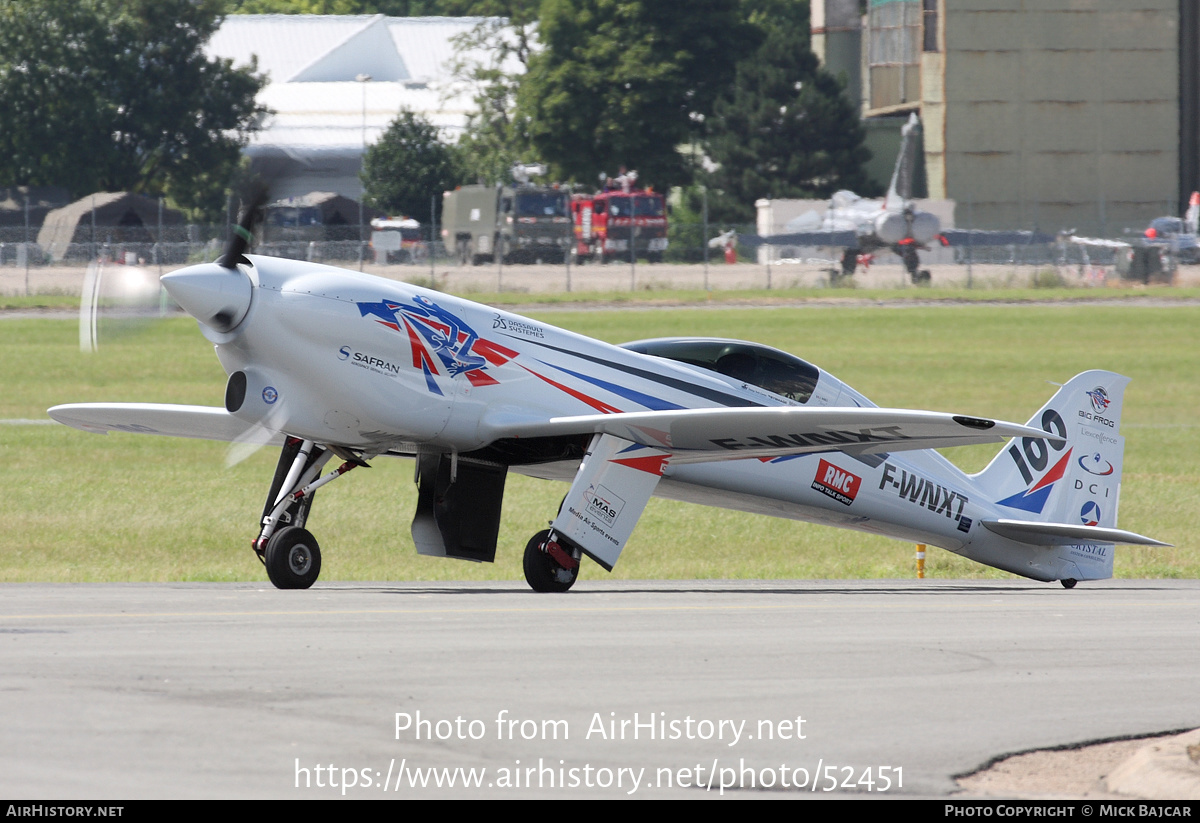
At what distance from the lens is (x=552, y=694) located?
8.12 m

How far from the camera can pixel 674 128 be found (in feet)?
300

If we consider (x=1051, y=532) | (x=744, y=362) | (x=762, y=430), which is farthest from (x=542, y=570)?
(x=1051, y=532)

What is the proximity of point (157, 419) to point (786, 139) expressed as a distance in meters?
72.6

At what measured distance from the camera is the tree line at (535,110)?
84.8m

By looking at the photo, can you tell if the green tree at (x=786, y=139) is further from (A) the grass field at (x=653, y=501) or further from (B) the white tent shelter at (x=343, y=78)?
(A) the grass field at (x=653, y=501)

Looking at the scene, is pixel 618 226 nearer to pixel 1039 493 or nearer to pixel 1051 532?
pixel 1039 493

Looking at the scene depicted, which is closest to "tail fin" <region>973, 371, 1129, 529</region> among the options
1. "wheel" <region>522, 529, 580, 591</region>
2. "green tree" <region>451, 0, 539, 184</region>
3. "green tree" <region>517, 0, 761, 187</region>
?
"wheel" <region>522, 529, 580, 591</region>

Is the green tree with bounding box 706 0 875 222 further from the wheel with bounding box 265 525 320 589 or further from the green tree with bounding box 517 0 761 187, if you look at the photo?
the wheel with bounding box 265 525 320 589

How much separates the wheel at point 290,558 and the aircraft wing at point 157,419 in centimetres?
115

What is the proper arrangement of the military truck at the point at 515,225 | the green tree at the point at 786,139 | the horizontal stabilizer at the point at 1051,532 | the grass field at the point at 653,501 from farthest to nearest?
1. the green tree at the point at 786,139
2. the military truck at the point at 515,225
3. the grass field at the point at 653,501
4. the horizontal stabilizer at the point at 1051,532

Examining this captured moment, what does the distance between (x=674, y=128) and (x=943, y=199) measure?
16.8 metres

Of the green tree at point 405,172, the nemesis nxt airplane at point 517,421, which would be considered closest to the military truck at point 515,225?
the green tree at point 405,172

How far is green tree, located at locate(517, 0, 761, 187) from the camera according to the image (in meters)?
90.9

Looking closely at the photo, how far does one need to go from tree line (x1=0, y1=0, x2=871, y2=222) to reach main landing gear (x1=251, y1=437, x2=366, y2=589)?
232 feet
